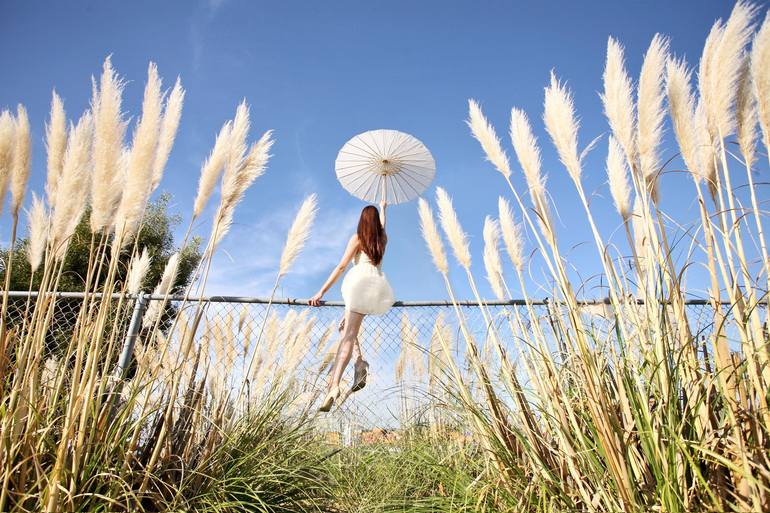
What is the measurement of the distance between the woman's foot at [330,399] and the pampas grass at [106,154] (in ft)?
5.98

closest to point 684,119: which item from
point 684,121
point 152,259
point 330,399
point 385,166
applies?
point 684,121

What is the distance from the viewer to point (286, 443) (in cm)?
277

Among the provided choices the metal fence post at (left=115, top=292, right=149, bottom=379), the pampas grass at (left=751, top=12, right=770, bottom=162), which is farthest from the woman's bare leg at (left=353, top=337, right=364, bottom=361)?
the pampas grass at (left=751, top=12, right=770, bottom=162)

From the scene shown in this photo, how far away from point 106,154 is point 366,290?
2316 millimetres

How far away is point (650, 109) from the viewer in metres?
1.80

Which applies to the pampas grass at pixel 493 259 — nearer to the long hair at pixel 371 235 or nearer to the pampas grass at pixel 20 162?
the long hair at pixel 371 235

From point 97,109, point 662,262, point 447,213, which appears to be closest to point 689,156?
point 662,262

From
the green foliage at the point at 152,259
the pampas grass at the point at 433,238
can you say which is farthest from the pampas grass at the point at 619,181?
the green foliage at the point at 152,259

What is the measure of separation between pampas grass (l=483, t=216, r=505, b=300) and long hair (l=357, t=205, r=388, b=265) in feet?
5.36

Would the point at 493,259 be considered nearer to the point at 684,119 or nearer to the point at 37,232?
the point at 684,119

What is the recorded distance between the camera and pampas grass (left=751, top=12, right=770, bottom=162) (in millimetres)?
1695

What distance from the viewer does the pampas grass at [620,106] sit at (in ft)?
6.06

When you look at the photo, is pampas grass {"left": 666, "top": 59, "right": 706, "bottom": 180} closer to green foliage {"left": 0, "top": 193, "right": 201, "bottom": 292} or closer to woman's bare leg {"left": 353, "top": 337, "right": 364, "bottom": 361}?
woman's bare leg {"left": 353, "top": 337, "right": 364, "bottom": 361}

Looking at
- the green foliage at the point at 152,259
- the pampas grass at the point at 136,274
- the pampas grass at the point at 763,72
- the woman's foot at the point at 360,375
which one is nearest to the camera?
the pampas grass at the point at 763,72
